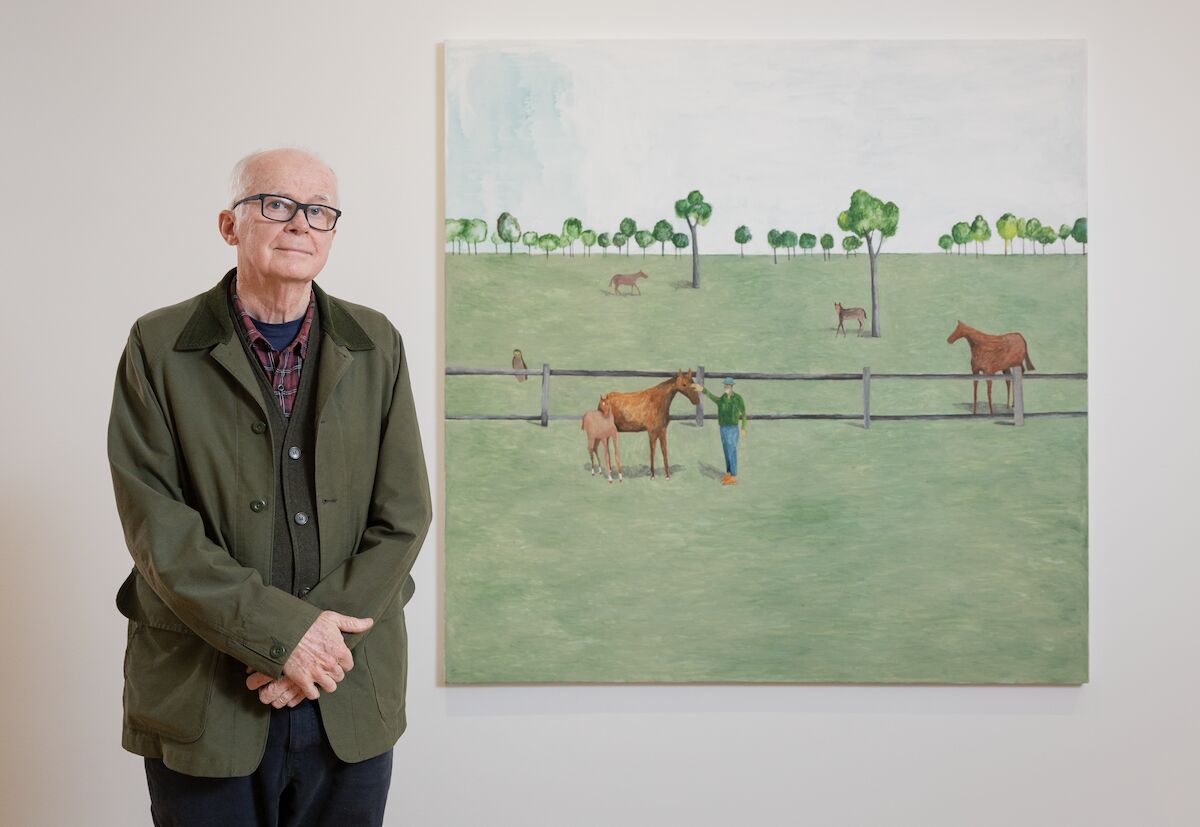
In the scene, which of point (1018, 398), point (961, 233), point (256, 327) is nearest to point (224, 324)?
point (256, 327)

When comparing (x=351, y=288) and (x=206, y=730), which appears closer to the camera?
(x=206, y=730)

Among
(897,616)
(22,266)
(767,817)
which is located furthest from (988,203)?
(22,266)

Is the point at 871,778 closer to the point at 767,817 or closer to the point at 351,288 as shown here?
the point at 767,817

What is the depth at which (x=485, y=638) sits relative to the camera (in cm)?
253

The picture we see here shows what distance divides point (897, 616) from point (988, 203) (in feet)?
3.22

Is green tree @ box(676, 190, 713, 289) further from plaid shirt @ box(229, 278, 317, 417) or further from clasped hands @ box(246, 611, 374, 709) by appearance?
clasped hands @ box(246, 611, 374, 709)

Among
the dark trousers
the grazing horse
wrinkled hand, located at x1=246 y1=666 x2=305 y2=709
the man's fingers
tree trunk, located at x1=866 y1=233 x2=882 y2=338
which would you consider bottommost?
the dark trousers

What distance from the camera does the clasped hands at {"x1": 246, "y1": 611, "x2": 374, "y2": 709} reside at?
1.55 meters

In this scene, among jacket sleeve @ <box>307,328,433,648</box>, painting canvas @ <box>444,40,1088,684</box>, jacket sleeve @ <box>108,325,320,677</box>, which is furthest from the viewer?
painting canvas @ <box>444,40,1088,684</box>

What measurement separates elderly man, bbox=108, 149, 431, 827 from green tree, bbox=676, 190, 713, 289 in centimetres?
102

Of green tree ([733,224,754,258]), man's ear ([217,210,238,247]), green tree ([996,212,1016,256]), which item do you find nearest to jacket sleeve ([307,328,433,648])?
man's ear ([217,210,238,247])

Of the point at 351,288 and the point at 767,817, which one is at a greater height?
the point at 351,288

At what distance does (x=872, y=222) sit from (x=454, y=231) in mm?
969

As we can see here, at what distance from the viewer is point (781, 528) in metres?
2.53
